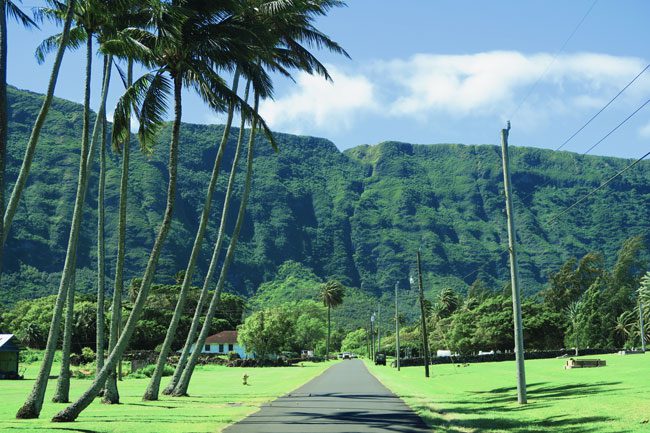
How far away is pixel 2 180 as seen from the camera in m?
14.9

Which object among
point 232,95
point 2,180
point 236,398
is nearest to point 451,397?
point 236,398

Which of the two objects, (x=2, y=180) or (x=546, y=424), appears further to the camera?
(x=546, y=424)

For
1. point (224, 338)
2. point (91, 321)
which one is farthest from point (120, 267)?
point (224, 338)

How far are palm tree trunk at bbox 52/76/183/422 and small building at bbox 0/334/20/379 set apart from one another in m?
42.7

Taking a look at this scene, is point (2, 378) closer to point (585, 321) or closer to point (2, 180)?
point (2, 180)

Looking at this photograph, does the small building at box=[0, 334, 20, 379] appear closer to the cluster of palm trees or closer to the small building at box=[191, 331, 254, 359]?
the cluster of palm trees

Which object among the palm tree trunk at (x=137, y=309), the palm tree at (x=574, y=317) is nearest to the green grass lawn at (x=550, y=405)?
the palm tree trunk at (x=137, y=309)

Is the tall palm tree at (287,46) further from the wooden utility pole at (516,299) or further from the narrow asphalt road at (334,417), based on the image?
the wooden utility pole at (516,299)

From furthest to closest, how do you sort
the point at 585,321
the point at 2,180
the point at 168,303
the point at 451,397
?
the point at 168,303, the point at 585,321, the point at 451,397, the point at 2,180

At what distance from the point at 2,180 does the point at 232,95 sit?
8.24 m

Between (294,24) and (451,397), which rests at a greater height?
(294,24)

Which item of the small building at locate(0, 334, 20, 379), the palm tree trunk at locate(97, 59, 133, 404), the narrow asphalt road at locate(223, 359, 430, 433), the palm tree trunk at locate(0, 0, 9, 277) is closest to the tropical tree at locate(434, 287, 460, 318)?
the small building at locate(0, 334, 20, 379)

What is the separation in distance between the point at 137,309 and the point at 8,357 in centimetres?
4541

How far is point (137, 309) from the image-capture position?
20609 millimetres
